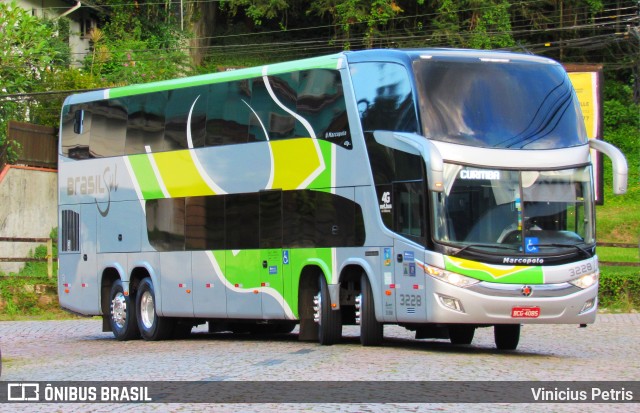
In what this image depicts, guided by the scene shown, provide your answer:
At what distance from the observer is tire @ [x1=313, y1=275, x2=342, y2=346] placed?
1944cm

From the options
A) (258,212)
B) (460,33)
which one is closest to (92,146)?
(258,212)

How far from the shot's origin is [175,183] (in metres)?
23.0

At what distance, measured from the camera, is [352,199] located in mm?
19172

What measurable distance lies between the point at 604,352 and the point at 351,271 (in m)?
3.96

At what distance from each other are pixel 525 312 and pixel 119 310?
9.95m

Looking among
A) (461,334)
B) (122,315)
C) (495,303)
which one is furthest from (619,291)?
(495,303)

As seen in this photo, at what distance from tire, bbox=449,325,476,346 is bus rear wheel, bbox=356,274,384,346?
4.85 feet

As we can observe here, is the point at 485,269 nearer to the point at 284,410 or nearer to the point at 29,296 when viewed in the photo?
the point at 284,410

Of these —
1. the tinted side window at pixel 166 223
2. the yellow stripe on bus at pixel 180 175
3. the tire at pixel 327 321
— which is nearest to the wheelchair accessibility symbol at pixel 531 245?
the tire at pixel 327 321

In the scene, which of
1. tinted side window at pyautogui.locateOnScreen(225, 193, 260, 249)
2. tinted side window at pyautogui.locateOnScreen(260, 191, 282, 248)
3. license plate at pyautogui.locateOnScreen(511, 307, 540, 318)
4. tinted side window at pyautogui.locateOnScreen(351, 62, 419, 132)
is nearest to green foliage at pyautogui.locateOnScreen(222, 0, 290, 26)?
tinted side window at pyautogui.locateOnScreen(225, 193, 260, 249)

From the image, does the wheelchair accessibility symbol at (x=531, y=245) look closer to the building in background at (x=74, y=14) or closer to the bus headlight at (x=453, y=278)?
the bus headlight at (x=453, y=278)

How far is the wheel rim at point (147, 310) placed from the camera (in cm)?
2381

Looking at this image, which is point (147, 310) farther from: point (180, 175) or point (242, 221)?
point (242, 221)

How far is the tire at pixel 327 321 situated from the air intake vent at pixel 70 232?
797 cm
